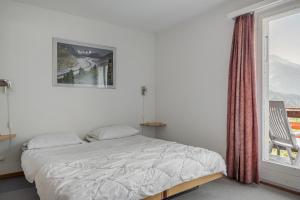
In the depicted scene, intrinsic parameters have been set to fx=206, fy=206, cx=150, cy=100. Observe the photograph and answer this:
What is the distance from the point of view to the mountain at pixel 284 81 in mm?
2610

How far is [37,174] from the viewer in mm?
1969

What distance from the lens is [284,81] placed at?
8.92 ft

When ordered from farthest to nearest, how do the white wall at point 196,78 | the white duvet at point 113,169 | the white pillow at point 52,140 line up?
the white wall at point 196,78, the white pillow at point 52,140, the white duvet at point 113,169

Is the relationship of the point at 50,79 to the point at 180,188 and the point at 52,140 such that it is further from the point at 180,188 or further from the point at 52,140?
the point at 180,188

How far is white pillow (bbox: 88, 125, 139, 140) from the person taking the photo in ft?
10.8

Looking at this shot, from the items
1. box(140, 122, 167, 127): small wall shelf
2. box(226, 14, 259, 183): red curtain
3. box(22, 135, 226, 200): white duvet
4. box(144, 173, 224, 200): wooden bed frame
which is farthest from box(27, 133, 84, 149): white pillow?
box(226, 14, 259, 183): red curtain

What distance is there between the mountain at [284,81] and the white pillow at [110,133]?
226 cm

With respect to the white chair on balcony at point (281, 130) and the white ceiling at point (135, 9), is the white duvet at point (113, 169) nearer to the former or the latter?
the white chair on balcony at point (281, 130)

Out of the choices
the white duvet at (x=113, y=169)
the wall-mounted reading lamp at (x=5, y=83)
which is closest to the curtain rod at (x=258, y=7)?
the white duvet at (x=113, y=169)

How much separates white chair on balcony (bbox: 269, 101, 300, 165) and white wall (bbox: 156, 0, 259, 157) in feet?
2.08

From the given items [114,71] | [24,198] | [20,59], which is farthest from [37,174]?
[114,71]

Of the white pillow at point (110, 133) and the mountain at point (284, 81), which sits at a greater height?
the mountain at point (284, 81)

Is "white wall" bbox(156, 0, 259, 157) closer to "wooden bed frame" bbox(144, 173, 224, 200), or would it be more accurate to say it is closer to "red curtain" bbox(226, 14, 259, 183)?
"red curtain" bbox(226, 14, 259, 183)

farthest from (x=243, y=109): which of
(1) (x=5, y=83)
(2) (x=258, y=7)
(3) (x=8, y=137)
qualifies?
(1) (x=5, y=83)
